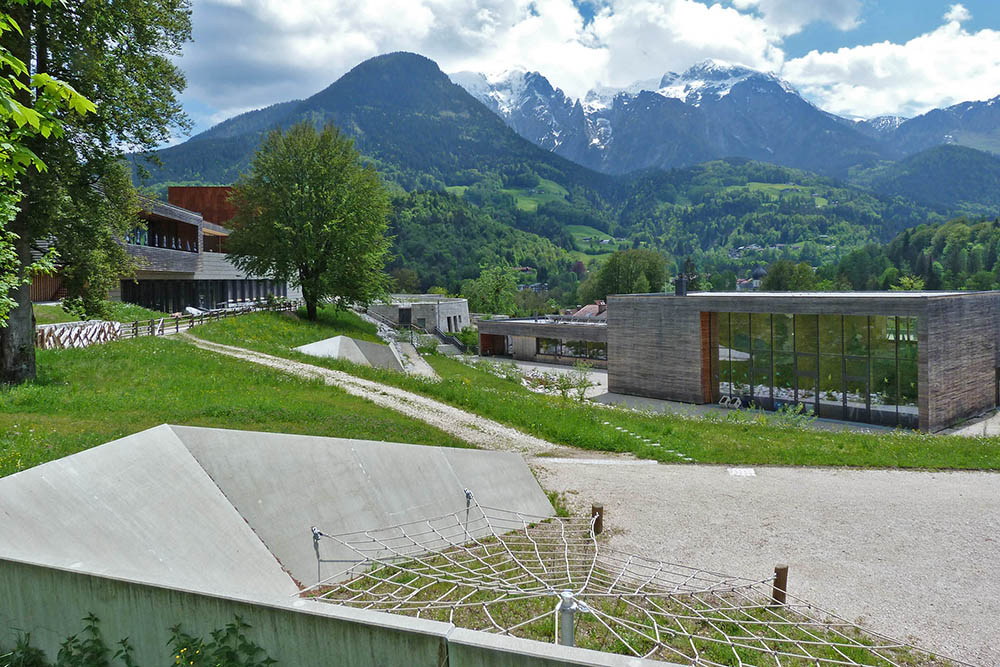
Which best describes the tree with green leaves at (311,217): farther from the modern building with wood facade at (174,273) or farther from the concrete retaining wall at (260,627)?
the concrete retaining wall at (260,627)

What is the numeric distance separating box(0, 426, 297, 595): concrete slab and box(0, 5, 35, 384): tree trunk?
28.9 feet

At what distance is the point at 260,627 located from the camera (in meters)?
4.85

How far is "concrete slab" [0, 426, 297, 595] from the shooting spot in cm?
661

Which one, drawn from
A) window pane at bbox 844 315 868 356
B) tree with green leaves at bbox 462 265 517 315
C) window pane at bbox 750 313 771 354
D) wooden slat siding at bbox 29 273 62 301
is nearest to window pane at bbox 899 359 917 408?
window pane at bbox 844 315 868 356

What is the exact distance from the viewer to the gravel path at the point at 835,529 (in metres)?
8.27

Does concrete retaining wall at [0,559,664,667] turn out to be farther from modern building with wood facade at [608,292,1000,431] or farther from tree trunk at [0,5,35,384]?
modern building with wood facade at [608,292,1000,431]

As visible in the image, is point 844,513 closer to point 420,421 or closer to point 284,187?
point 420,421

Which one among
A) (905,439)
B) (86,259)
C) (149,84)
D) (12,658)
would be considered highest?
(149,84)

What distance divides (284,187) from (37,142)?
2099 cm

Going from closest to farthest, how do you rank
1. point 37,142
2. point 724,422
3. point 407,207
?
point 37,142, point 724,422, point 407,207

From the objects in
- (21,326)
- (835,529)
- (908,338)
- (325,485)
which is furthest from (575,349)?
(325,485)

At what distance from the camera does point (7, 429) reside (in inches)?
414

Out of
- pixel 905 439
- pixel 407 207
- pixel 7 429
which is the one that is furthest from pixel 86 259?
pixel 407 207

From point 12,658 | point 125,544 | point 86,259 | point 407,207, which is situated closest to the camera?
point 12,658
